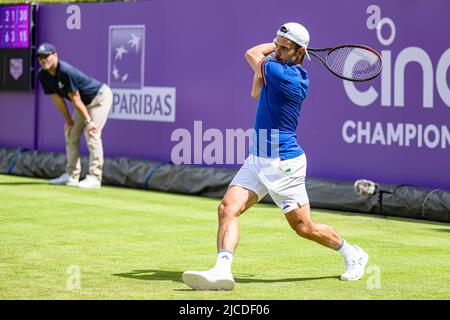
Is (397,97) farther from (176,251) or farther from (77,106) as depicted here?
(176,251)

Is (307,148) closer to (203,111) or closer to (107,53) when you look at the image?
(203,111)

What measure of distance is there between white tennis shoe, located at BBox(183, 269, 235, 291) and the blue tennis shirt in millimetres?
1045

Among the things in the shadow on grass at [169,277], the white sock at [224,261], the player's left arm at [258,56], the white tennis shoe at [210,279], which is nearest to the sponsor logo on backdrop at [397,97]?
the shadow on grass at [169,277]

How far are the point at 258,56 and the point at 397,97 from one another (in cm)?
566

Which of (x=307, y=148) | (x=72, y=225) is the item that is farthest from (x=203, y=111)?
(x=72, y=225)

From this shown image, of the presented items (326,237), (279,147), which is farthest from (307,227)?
(279,147)

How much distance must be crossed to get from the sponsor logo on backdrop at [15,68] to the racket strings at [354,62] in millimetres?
10509

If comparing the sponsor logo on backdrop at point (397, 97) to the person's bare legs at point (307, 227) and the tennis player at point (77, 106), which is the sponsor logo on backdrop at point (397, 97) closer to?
the tennis player at point (77, 106)

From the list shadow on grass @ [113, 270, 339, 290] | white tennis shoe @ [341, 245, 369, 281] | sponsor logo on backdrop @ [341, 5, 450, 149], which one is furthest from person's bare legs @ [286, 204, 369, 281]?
sponsor logo on backdrop @ [341, 5, 450, 149]

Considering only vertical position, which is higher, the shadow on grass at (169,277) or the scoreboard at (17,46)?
the scoreboard at (17,46)

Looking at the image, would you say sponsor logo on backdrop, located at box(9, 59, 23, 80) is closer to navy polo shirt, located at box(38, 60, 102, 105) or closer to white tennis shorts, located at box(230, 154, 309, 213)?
navy polo shirt, located at box(38, 60, 102, 105)

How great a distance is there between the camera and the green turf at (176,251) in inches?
321

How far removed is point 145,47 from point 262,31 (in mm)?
Answer: 2397

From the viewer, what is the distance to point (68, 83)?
15.6 m
